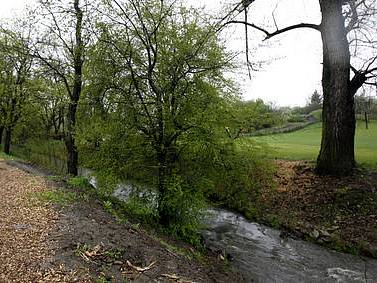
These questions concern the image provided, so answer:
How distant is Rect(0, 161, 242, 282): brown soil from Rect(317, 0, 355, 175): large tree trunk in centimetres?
688

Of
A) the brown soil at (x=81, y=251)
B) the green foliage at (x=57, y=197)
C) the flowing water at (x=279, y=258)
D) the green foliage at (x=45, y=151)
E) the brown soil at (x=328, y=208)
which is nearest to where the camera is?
the brown soil at (x=81, y=251)

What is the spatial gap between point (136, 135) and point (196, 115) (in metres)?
1.71

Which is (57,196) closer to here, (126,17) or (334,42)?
(126,17)

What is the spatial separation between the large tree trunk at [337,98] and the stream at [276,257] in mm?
3721

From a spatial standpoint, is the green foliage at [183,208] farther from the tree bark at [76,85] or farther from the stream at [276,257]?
the tree bark at [76,85]

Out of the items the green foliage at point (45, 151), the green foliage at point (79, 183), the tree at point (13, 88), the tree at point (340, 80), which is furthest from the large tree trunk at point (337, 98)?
the green foliage at point (45, 151)

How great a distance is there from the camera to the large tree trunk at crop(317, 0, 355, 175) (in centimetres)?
1329

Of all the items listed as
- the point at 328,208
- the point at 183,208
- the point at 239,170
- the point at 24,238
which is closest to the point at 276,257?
the point at 239,170

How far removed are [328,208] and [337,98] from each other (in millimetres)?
3891

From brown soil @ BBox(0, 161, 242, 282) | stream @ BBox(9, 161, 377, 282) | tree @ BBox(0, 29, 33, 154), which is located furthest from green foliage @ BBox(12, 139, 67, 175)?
brown soil @ BBox(0, 161, 242, 282)

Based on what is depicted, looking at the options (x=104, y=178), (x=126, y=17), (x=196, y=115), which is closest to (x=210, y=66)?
(x=196, y=115)

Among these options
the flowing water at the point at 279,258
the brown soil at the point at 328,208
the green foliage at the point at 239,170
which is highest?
the green foliage at the point at 239,170

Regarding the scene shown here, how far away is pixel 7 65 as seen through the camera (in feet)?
78.5

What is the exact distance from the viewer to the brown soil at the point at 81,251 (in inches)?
202
